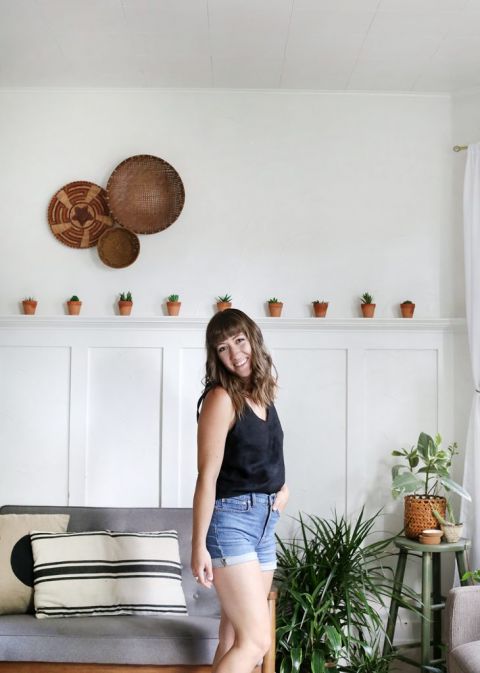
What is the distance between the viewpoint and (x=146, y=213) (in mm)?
3686

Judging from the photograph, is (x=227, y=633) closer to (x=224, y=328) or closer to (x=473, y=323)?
(x=224, y=328)

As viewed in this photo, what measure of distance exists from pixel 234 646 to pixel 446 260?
89.0 inches

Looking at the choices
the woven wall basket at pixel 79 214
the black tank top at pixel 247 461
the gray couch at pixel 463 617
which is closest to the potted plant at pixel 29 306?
the woven wall basket at pixel 79 214

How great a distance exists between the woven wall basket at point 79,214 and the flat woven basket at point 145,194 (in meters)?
0.07

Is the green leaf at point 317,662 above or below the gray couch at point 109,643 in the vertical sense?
below

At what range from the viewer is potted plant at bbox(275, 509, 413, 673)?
2.97 m

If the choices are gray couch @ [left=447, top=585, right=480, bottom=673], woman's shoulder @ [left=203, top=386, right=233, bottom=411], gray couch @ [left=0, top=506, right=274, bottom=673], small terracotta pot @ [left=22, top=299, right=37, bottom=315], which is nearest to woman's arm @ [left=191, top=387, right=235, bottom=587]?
woman's shoulder @ [left=203, top=386, right=233, bottom=411]

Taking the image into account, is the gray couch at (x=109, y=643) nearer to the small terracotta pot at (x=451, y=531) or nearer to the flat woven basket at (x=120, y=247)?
the small terracotta pot at (x=451, y=531)

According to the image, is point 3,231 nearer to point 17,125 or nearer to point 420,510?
point 17,125

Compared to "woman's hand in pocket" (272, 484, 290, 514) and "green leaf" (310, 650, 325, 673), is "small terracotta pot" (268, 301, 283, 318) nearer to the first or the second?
"woman's hand in pocket" (272, 484, 290, 514)

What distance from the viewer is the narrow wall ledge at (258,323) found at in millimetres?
3582

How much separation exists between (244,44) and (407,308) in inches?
56.5

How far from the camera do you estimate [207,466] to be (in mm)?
2199

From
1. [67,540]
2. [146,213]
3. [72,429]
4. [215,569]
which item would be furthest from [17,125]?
[215,569]
